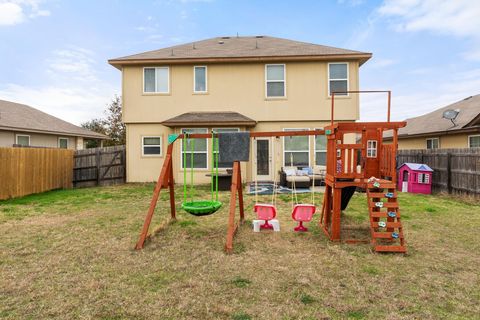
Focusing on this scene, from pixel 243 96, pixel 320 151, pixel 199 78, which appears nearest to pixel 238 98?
pixel 243 96

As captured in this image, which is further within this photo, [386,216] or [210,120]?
[210,120]

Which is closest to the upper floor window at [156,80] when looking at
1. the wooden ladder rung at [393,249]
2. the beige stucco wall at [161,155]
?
the beige stucco wall at [161,155]

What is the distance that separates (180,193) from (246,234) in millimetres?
5384

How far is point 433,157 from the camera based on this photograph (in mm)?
10820

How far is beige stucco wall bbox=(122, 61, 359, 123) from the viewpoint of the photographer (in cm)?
1212

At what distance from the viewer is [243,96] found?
12469 mm

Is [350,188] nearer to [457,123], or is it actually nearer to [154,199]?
[154,199]

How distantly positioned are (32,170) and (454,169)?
50.2ft

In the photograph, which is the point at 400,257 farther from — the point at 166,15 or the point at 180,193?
the point at 166,15

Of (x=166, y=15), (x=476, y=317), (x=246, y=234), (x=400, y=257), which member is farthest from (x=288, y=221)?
(x=166, y=15)

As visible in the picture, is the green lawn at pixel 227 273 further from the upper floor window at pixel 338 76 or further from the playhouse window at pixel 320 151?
the upper floor window at pixel 338 76

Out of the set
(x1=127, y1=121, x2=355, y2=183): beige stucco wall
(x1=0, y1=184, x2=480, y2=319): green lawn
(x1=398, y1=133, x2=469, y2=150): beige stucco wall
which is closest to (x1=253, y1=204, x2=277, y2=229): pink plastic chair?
(x1=0, y1=184, x2=480, y2=319): green lawn

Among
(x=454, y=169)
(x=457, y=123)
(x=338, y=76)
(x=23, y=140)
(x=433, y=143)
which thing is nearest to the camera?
(x=454, y=169)

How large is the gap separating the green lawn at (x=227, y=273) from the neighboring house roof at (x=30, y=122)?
10.7 m
